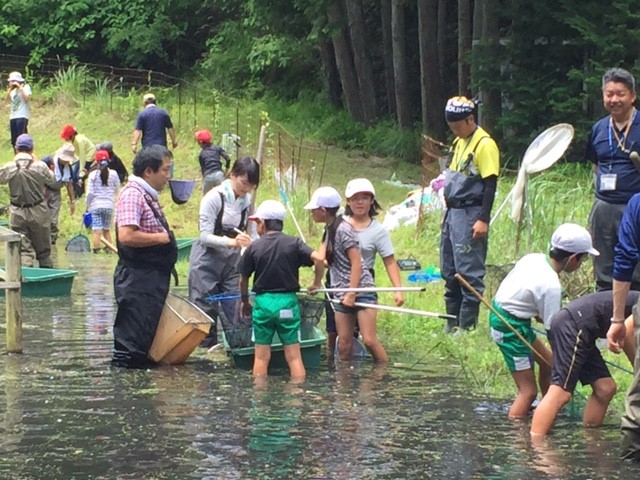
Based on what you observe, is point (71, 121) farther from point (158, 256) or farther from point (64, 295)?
point (158, 256)

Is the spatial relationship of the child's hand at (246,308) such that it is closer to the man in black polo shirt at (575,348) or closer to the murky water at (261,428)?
the murky water at (261,428)

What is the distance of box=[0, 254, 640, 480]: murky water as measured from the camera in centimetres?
785

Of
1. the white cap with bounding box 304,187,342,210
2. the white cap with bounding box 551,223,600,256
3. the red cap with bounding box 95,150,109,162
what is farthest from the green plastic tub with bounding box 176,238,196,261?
the white cap with bounding box 551,223,600,256

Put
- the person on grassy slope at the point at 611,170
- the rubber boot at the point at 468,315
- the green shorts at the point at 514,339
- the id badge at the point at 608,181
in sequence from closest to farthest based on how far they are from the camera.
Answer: the green shorts at the point at 514,339, the person on grassy slope at the point at 611,170, the id badge at the point at 608,181, the rubber boot at the point at 468,315

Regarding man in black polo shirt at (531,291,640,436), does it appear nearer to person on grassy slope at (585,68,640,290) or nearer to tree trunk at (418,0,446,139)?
person on grassy slope at (585,68,640,290)

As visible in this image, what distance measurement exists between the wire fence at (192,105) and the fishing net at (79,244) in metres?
2.95

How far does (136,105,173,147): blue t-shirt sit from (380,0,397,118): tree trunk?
1166 cm

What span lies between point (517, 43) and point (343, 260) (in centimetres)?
1361

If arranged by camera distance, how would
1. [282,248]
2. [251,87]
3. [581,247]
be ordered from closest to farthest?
[581,247] < [282,248] < [251,87]

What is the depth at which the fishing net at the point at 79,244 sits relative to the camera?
20.8m

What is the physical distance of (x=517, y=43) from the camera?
23.8 m

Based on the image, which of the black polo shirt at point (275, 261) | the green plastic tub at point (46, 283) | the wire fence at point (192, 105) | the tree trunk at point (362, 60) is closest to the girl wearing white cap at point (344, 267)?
the black polo shirt at point (275, 261)

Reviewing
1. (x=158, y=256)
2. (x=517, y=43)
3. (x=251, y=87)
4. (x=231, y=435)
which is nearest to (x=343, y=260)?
(x=158, y=256)

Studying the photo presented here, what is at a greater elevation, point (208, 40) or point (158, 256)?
point (208, 40)
